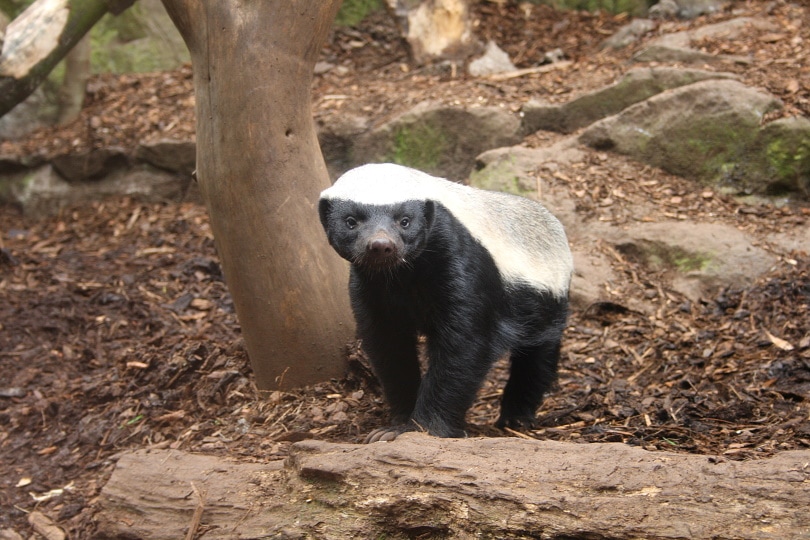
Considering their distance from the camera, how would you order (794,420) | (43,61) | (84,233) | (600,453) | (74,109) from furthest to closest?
(74,109), (84,233), (43,61), (794,420), (600,453)

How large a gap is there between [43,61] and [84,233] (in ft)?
8.22

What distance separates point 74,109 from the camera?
975 cm

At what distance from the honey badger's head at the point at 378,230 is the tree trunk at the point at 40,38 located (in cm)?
318

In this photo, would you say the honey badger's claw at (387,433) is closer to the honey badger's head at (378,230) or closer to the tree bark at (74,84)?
the honey badger's head at (378,230)

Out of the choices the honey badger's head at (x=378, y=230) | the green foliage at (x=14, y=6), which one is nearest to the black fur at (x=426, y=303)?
the honey badger's head at (x=378, y=230)

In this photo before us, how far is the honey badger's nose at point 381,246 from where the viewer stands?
3807 millimetres

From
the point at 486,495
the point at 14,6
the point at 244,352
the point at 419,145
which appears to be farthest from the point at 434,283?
the point at 14,6

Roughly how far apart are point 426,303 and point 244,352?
6.23ft

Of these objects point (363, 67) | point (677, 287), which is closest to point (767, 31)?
point (677, 287)

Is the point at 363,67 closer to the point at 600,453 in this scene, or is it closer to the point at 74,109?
the point at 74,109

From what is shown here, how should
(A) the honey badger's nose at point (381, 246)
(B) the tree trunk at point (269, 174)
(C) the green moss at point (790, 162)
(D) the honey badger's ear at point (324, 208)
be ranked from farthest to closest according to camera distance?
→ (C) the green moss at point (790, 162), (B) the tree trunk at point (269, 174), (D) the honey badger's ear at point (324, 208), (A) the honey badger's nose at point (381, 246)

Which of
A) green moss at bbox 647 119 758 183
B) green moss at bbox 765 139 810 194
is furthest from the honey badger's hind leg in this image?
green moss at bbox 765 139 810 194

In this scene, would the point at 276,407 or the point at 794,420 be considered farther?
the point at 276,407

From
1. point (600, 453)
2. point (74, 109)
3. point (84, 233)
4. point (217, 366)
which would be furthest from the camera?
point (74, 109)
